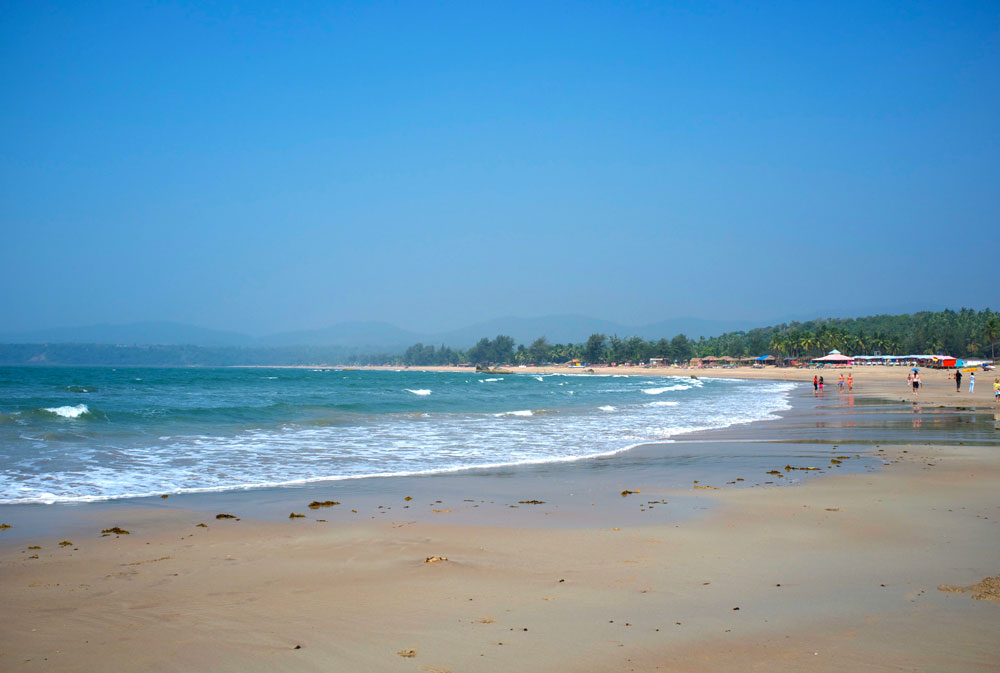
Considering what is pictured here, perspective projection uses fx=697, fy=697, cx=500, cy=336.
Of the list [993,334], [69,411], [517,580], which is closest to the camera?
[517,580]

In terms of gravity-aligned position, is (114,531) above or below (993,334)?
below

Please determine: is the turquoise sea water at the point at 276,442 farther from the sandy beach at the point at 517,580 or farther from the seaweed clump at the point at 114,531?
the seaweed clump at the point at 114,531

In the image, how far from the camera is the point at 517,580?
20.7ft

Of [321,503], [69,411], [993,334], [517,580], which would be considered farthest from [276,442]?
[993,334]

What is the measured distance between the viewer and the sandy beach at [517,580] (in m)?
4.60

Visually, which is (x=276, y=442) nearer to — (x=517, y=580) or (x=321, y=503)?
(x=321, y=503)

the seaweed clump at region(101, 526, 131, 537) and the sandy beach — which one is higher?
the sandy beach

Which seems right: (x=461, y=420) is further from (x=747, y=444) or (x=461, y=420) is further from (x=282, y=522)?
(x=282, y=522)

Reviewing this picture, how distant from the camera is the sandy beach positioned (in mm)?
4602

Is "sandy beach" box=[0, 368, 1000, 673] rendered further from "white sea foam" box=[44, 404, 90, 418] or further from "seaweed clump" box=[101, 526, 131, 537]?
"white sea foam" box=[44, 404, 90, 418]

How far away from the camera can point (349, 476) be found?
1315cm

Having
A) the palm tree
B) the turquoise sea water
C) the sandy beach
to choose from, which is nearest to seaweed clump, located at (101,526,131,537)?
the sandy beach

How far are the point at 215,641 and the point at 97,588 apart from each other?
1986mm

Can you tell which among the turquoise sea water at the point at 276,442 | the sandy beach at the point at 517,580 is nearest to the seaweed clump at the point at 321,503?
the sandy beach at the point at 517,580
